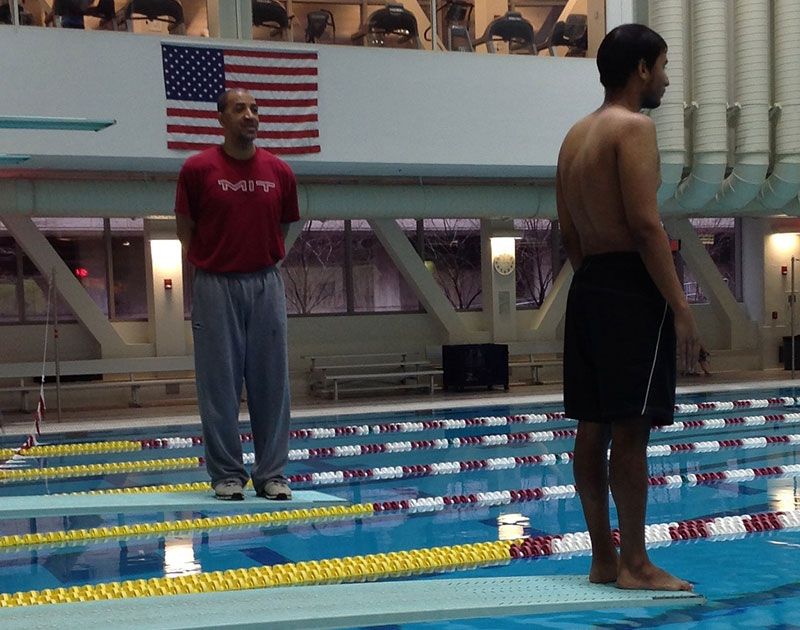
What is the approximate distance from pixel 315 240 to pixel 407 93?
6555 millimetres

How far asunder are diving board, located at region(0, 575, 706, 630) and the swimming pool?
0.54 feet

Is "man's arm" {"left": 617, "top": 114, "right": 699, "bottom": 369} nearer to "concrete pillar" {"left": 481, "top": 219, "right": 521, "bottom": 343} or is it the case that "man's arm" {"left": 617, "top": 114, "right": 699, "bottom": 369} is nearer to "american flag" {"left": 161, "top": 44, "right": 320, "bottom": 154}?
"american flag" {"left": 161, "top": 44, "right": 320, "bottom": 154}

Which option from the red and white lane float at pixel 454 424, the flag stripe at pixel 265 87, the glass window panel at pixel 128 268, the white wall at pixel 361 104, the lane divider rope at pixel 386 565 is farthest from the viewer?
the glass window panel at pixel 128 268

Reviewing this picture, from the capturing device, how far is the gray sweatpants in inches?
178

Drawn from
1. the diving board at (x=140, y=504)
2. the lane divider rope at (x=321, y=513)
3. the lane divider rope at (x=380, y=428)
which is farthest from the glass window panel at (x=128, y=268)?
the diving board at (x=140, y=504)

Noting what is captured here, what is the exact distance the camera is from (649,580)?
3035 millimetres

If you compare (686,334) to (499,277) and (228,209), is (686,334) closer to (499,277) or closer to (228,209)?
(228,209)

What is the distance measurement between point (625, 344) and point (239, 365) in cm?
205

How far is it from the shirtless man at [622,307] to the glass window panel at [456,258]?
1529 centimetres

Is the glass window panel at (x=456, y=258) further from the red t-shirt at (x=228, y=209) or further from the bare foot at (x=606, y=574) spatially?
the bare foot at (x=606, y=574)

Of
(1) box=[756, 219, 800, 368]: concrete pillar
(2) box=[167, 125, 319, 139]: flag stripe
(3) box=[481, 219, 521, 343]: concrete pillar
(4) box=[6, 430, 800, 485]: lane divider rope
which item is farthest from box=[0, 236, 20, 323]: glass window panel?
(1) box=[756, 219, 800, 368]: concrete pillar

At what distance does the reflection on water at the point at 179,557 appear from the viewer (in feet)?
14.0

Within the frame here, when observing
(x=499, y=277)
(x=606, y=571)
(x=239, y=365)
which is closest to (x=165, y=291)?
(x=499, y=277)

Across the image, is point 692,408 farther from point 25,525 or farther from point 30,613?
point 30,613
